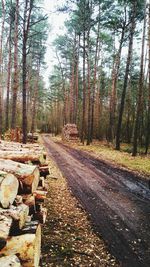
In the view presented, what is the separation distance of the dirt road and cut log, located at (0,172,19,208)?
2.19 meters

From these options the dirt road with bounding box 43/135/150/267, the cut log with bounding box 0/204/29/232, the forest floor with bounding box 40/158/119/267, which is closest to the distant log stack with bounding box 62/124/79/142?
the dirt road with bounding box 43/135/150/267

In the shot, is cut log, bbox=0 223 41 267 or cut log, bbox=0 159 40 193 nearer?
cut log, bbox=0 223 41 267

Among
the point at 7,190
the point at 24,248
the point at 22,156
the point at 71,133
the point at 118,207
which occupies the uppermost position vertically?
the point at 71,133

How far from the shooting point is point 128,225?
6.82 metres

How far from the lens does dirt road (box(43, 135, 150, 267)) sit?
561 cm

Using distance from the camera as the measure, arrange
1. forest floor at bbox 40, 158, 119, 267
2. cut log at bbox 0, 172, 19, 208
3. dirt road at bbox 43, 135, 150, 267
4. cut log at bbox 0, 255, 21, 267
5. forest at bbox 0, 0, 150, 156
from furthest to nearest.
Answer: forest at bbox 0, 0, 150, 156 < dirt road at bbox 43, 135, 150, 267 < forest floor at bbox 40, 158, 119, 267 < cut log at bbox 0, 172, 19, 208 < cut log at bbox 0, 255, 21, 267

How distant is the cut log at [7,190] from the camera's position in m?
4.43

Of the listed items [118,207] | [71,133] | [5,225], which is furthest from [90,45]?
[5,225]

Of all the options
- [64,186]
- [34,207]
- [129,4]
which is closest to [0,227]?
[34,207]

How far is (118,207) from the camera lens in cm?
817

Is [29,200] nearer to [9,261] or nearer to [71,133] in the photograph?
[9,261]

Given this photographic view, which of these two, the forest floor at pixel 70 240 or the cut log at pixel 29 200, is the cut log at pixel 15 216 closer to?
the cut log at pixel 29 200

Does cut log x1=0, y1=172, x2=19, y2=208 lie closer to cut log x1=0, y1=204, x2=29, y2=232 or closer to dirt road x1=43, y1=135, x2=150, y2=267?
cut log x1=0, y1=204, x2=29, y2=232

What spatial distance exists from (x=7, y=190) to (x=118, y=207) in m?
4.38
